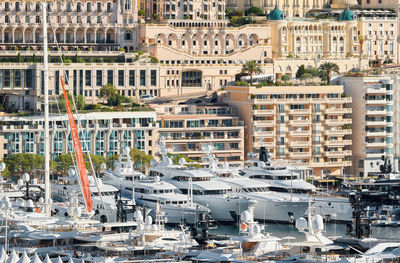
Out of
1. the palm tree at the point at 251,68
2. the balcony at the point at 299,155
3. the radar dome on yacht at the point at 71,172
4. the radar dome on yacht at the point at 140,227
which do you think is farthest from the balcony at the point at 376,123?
the radar dome on yacht at the point at 140,227

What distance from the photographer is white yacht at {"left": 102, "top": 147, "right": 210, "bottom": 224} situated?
5064 inches

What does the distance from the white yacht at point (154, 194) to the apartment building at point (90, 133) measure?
10.8 metres

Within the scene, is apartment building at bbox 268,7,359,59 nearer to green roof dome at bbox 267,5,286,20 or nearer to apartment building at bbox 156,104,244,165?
green roof dome at bbox 267,5,286,20

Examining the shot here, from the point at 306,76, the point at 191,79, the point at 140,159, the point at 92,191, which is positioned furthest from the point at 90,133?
the point at 306,76

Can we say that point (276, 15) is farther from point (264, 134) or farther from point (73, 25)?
point (264, 134)

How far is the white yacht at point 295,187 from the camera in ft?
439

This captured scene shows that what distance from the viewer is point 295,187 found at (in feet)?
454

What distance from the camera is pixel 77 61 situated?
17375 centimetres

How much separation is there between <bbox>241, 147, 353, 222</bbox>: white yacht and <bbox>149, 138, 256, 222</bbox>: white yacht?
4.79 m

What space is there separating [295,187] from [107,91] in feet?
116

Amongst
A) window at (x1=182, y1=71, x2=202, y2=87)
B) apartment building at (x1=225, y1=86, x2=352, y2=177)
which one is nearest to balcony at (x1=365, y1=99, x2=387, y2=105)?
apartment building at (x1=225, y1=86, x2=352, y2=177)

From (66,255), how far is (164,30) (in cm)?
10474

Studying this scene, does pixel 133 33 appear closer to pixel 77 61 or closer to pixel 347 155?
pixel 77 61

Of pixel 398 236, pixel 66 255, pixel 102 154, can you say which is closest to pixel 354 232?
pixel 66 255
